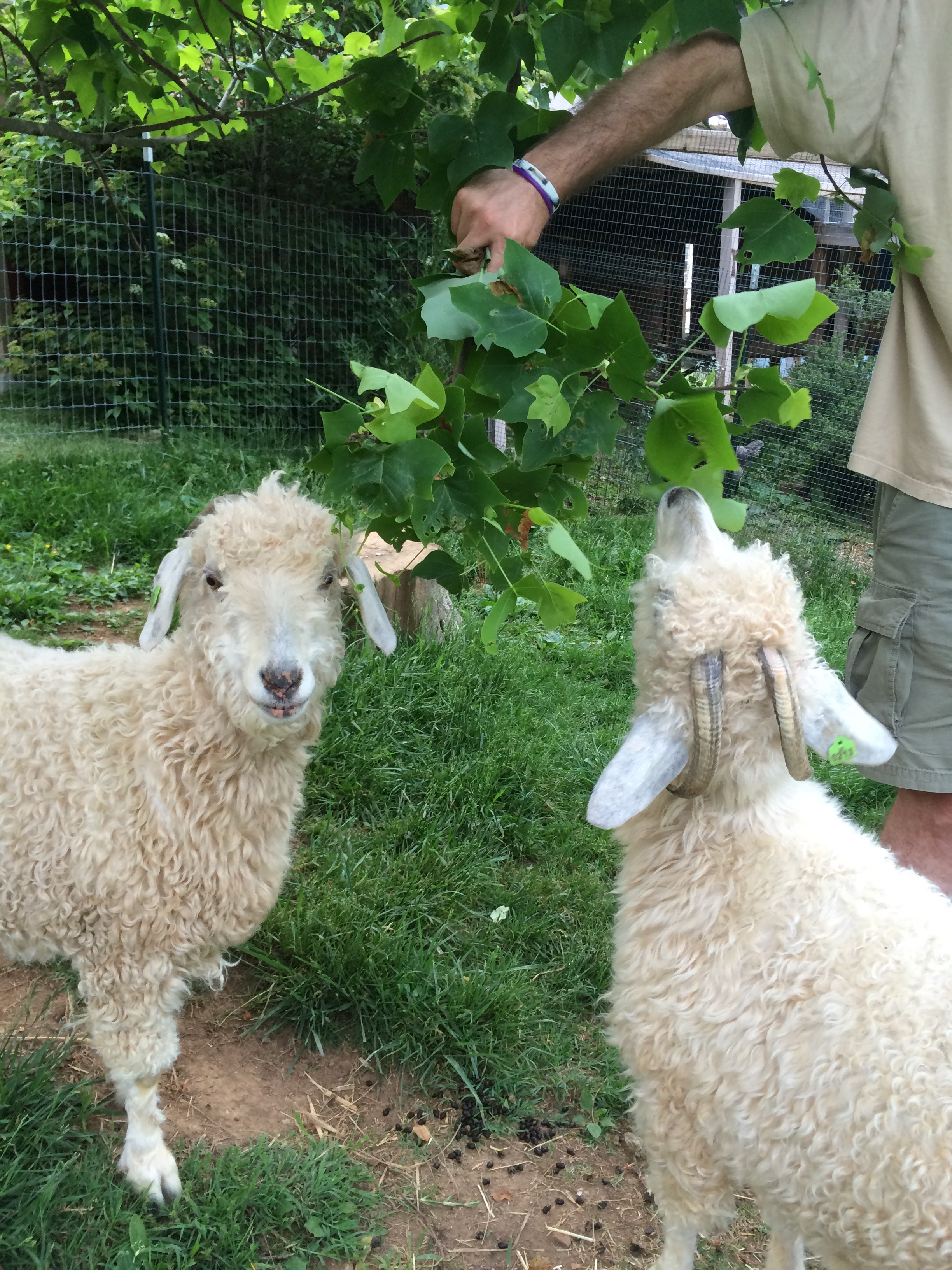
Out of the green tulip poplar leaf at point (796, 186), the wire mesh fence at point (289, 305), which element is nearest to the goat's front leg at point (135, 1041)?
the green tulip poplar leaf at point (796, 186)

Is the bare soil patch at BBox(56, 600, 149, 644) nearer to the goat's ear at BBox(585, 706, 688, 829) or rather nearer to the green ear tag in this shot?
the goat's ear at BBox(585, 706, 688, 829)

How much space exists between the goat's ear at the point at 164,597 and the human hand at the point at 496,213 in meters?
0.95

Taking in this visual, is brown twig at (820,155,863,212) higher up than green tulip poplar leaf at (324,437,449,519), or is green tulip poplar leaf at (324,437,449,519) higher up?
brown twig at (820,155,863,212)

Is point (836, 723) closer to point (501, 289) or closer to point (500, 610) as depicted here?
point (500, 610)

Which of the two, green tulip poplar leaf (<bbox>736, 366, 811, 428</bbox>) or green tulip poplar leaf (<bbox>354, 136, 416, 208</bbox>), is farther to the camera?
green tulip poplar leaf (<bbox>354, 136, 416, 208</bbox>)

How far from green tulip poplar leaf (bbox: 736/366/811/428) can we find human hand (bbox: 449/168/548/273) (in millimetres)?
493

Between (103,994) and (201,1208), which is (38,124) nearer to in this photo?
(103,994)

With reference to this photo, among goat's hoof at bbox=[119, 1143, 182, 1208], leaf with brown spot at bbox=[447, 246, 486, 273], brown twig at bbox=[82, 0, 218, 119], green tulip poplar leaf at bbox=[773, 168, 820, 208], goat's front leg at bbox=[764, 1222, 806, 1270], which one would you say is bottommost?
goat's front leg at bbox=[764, 1222, 806, 1270]

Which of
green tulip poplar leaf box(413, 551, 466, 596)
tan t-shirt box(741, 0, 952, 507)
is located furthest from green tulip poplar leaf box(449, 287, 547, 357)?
tan t-shirt box(741, 0, 952, 507)

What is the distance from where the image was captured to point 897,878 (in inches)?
74.7

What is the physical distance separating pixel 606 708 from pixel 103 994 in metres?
2.57

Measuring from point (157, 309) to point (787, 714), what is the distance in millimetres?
6482

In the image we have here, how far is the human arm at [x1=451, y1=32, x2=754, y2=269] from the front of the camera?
1.77 metres

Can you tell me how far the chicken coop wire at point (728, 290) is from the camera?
6746 millimetres
